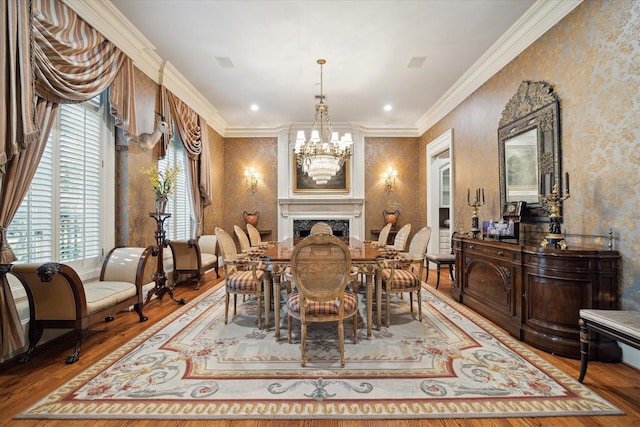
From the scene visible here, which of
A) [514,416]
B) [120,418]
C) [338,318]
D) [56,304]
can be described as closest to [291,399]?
[338,318]

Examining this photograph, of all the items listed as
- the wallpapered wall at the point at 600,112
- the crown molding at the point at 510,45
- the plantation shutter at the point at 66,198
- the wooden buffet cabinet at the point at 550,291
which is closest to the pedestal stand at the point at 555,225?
the wooden buffet cabinet at the point at 550,291

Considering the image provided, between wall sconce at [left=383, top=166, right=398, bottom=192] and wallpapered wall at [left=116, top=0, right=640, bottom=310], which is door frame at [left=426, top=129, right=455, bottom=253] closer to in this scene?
wall sconce at [left=383, top=166, right=398, bottom=192]

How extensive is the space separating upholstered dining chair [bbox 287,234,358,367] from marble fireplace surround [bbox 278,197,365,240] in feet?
15.1

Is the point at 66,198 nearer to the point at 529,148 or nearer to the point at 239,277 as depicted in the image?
the point at 239,277

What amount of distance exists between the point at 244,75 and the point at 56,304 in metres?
3.71

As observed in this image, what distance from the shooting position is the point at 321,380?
197 centimetres

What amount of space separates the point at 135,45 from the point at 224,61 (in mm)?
1062

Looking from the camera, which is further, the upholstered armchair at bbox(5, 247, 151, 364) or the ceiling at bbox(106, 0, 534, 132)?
the ceiling at bbox(106, 0, 534, 132)

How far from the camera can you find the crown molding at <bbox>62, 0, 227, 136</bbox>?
2811 millimetres

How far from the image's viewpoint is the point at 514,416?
163 cm

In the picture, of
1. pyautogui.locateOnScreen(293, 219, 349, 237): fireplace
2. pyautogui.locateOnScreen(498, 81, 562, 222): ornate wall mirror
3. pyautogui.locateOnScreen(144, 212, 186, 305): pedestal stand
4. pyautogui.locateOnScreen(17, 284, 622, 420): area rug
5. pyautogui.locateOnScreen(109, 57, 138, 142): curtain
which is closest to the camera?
pyautogui.locateOnScreen(17, 284, 622, 420): area rug

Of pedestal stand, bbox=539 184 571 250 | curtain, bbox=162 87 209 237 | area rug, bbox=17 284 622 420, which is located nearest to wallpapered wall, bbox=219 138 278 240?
curtain, bbox=162 87 209 237

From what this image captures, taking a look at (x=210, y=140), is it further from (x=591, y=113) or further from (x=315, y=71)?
(x=591, y=113)

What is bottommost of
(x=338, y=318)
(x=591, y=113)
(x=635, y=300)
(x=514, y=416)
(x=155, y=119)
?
(x=514, y=416)
